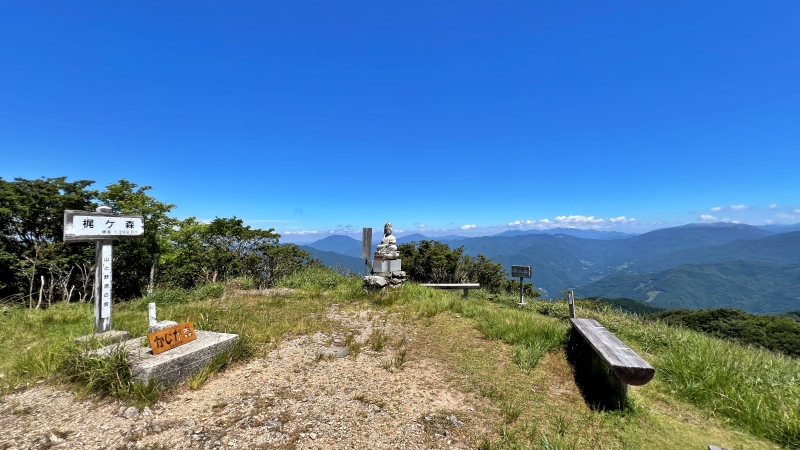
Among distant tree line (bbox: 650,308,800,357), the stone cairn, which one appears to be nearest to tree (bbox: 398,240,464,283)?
distant tree line (bbox: 650,308,800,357)

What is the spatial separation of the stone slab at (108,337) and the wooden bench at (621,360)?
6316 mm

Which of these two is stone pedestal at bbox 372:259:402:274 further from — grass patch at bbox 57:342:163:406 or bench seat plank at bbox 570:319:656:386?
grass patch at bbox 57:342:163:406

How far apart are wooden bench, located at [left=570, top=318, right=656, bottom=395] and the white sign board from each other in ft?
23.5

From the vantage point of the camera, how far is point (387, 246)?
10008mm

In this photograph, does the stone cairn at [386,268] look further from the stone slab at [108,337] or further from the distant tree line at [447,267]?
the distant tree line at [447,267]

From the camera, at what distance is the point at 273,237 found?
52.5 feet

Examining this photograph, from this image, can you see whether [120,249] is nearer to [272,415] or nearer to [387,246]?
[387,246]

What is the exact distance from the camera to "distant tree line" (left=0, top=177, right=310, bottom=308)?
10.9 m

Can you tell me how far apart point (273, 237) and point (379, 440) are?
47.8ft

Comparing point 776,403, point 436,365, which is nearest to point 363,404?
point 436,365

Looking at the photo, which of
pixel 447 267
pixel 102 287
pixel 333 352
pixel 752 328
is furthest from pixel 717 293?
pixel 102 287

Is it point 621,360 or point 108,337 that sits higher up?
point 108,337

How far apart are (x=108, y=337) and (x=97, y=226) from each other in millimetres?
1669

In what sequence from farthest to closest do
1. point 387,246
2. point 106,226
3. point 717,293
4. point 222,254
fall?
point 717,293 < point 222,254 < point 387,246 < point 106,226
